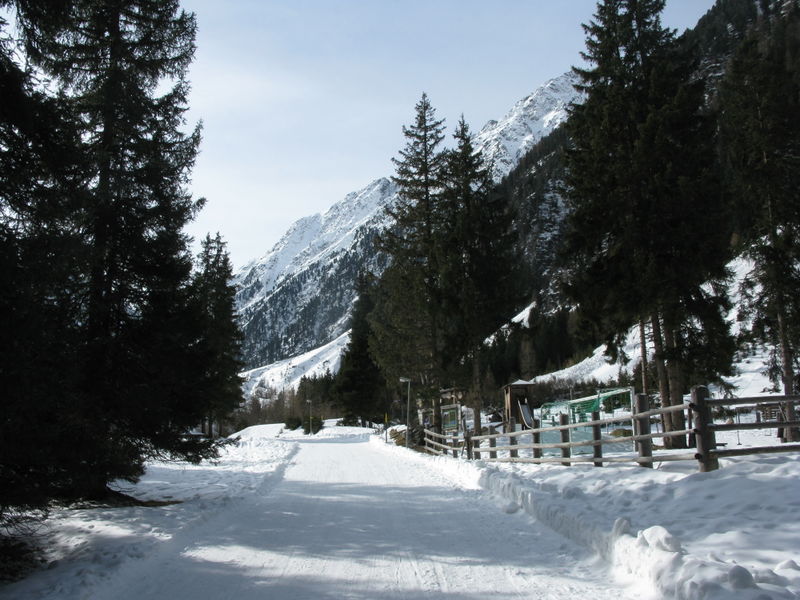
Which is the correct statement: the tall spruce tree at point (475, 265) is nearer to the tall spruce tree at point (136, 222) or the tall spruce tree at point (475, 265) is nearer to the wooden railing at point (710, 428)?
the tall spruce tree at point (136, 222)

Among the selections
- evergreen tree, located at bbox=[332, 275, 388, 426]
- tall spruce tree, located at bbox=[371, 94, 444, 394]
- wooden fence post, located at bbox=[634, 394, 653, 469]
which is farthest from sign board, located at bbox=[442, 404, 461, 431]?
evergreen tree, located at bbox=[332, 275, 388, 426]

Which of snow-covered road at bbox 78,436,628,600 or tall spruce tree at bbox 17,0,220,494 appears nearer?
snow-covered road at bbox 78,436,628,600

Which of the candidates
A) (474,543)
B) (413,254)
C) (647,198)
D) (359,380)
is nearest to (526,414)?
(413,254)

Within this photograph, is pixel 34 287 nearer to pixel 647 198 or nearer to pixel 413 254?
pixel 647 198

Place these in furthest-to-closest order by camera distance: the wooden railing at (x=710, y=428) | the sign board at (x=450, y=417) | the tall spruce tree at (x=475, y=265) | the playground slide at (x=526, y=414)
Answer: the playground slide at (x=526, y=414) < the sign board at (x=450, y=417) < the tall spruce tree at (x=475, y=265) < the wooden railing at (x=710, y=428)

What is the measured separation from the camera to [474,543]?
7.21 metres

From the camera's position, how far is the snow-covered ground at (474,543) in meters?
5.19

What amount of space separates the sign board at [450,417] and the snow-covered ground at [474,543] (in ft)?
46.9

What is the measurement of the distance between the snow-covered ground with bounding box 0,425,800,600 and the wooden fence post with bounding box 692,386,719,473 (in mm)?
273

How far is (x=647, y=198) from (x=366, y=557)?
12.4 meters

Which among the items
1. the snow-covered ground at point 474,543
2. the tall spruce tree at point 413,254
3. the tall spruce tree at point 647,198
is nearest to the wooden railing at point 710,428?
the snow-covered ground at point 474,543

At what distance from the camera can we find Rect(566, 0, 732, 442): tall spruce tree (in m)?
14.6

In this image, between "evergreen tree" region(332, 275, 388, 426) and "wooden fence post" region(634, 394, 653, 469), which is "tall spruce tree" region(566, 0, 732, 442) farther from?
"evergreen tree" region(332, 275, 388, 426)

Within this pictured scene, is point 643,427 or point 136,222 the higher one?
point 136,222
